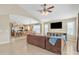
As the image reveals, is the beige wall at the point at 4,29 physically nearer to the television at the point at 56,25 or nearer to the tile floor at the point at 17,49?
the tile floor at the point at 17,49

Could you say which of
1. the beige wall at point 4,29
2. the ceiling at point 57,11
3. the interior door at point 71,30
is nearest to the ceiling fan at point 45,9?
the ceiling at point 57,11

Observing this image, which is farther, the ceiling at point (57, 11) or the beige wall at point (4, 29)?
the beige wall at point (4, 29)

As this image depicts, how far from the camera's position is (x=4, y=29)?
283cm

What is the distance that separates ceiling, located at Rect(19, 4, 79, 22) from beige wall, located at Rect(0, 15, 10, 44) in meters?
0.56

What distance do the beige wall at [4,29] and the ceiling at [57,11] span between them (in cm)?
56

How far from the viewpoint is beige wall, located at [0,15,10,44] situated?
2.76 m

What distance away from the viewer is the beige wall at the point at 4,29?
2762 millimetres

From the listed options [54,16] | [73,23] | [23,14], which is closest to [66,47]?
[73,23]

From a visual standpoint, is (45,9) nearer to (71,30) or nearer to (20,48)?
(71,30)

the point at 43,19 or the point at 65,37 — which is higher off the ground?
the point at 43,19

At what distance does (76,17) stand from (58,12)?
0.46 m

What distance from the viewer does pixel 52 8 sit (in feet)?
8.86

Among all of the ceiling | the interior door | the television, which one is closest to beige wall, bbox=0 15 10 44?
the ceiling
